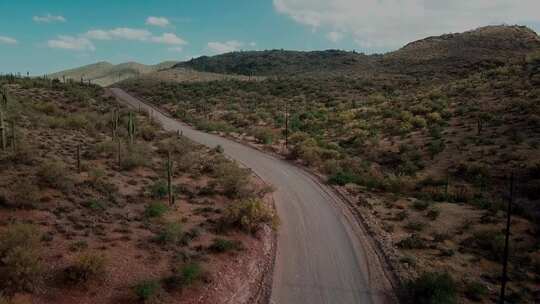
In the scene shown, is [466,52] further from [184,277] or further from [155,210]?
[184,277]

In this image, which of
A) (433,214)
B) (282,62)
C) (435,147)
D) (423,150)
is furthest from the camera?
(282,62)

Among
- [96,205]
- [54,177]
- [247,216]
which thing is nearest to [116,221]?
[96,205]

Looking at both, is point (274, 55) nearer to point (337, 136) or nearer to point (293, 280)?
point (337, 136)

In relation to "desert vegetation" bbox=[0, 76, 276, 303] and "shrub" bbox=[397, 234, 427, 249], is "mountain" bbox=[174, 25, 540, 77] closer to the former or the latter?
"shrub" bbox=[397, 234, 427, 249]

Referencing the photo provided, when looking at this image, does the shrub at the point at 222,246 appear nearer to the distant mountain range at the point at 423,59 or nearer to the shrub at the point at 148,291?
the shrub at the point at 148,291

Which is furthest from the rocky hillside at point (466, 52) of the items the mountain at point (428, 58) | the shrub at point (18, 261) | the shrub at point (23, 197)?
the shrub at point (18, 261)
